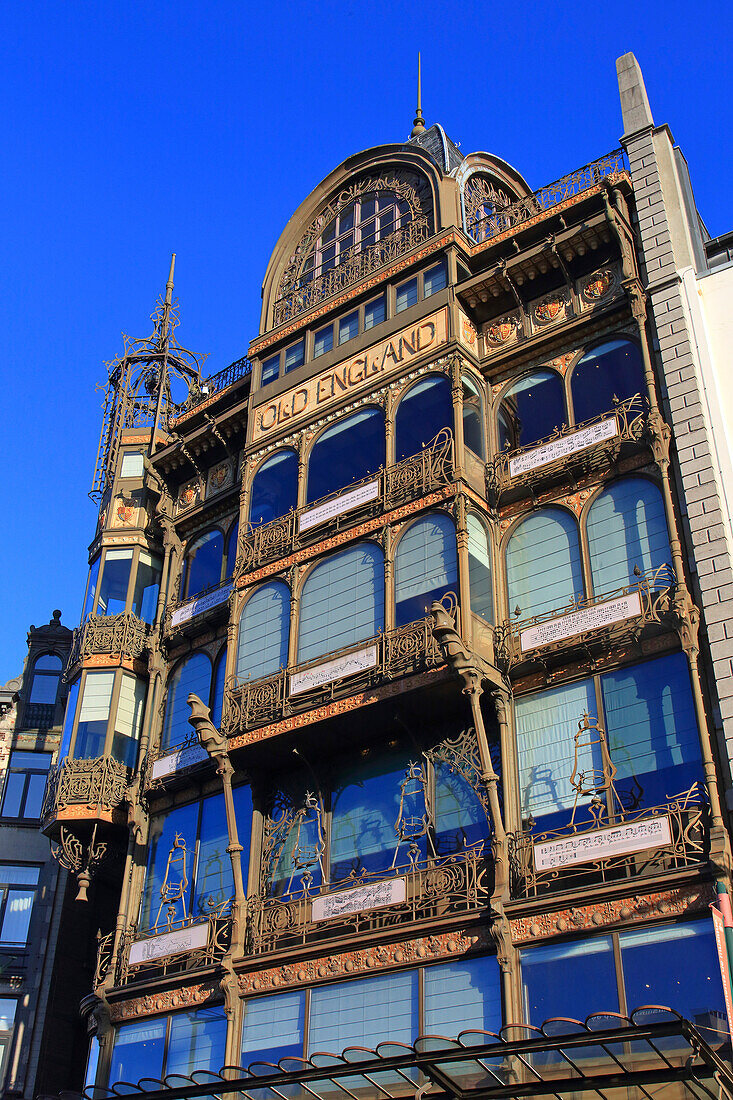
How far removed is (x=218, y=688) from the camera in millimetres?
29297

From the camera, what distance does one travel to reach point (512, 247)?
27.4 meters

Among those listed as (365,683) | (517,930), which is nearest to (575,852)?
(517,930)

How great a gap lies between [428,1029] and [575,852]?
3.97m

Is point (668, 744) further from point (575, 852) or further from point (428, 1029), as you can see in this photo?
point (428, 1029)

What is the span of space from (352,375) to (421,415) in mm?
2916

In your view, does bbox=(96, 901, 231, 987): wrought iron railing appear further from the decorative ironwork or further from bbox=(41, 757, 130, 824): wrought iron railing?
bbox=(41, 757, 130, 824): wrought iron railing

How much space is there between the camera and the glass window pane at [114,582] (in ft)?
109

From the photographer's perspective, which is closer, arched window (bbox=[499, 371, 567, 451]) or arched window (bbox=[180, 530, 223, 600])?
arched window (bbox=[499, 371, 567, 451])

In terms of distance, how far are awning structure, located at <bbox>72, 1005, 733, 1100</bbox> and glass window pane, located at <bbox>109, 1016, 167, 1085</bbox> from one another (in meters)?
3.96

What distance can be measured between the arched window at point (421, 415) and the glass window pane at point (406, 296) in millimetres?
2611

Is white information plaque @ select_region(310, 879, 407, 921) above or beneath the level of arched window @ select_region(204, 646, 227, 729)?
beneath

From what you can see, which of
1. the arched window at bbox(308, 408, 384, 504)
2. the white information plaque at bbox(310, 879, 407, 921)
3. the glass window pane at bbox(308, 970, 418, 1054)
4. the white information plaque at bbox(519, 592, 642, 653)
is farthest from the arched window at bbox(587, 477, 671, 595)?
the glass window pane at bbox(308, 970, 418, 1054)

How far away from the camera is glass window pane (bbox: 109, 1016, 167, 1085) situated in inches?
978

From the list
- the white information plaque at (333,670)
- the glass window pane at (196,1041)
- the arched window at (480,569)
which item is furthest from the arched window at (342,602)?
the glass window pane at (196,1041)
